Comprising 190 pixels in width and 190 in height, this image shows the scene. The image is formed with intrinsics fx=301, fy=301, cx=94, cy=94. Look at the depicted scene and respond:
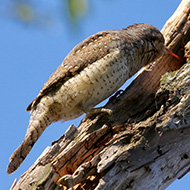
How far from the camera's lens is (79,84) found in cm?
357

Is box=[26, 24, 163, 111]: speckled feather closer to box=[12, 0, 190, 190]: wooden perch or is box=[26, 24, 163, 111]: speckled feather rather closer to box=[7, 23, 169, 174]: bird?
box=[7, 23, 169, 174]: bird

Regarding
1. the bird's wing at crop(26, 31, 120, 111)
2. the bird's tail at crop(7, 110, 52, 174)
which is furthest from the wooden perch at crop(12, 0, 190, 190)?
the bird's wing at crop(26, 31, 120, 111)

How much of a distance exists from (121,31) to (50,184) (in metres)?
2.36

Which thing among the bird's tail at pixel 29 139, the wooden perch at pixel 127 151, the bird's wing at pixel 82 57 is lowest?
the wooden perch at pixel 127 151

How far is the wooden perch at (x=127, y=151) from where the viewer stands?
306cm

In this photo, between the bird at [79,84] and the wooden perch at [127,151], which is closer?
the wooden perch at [127,151]

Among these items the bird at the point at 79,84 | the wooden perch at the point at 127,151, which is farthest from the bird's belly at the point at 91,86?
the wooden perch at the point at 127,151

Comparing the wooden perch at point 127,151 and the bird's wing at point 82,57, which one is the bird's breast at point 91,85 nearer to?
the bird's wing at point 82,57

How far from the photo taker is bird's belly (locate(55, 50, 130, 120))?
3580 millimetres

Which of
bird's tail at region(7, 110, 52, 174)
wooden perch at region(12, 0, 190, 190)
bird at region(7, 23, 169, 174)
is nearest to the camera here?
wooden perch at region(12, 0, 190, 190)

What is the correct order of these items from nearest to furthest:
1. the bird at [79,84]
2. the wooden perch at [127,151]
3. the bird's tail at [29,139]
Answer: the wooden perch at [127,151], the bird's tail at [29,139], the bird at [79,84]

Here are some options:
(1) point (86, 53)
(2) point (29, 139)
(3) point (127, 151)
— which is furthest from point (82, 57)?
(3) point (127, 151)

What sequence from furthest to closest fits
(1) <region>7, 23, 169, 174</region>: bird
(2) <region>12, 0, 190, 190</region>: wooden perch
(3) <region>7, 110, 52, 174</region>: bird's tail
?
(1) <region>7, 23, 169, 174</region>: bird < (3) <region>7, 110, 52, 174</region>: bird's tail < (2) <region>12, 0, 190, 190</region>: wooden perch

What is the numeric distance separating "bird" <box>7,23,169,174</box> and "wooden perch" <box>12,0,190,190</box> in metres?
0.23
